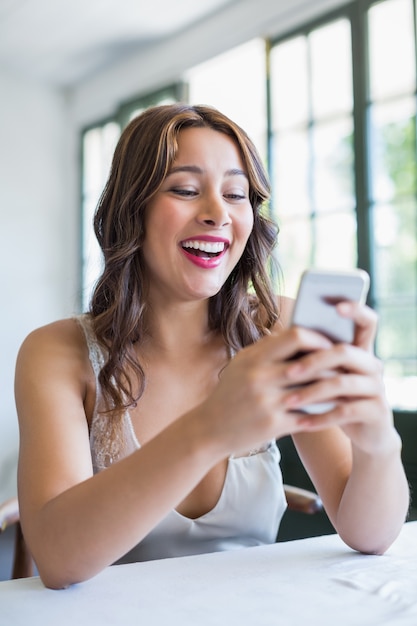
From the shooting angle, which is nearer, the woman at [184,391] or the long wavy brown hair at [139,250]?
the woman at [184,391]

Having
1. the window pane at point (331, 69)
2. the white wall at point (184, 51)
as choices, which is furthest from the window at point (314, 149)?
the white wall at point (184, 51)

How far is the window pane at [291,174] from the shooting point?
3951 mm

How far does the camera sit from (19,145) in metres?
5.51

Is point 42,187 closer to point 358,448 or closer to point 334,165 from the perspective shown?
point 334,165

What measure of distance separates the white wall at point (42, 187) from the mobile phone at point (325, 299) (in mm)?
4239

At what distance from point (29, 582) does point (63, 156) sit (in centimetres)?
522

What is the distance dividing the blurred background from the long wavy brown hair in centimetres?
62

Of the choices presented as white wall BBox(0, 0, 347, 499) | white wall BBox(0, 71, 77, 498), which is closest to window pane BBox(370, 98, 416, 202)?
white wall BBox(0, 0, 347, 499)

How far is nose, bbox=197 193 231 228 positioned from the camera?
1286mm

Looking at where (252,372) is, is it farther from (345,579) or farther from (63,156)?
(63,156)

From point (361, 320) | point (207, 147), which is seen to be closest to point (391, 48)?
point (207, 147)

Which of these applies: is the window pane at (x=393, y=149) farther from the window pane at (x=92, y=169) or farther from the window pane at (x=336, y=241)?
the window pane at (x=92, y=169)

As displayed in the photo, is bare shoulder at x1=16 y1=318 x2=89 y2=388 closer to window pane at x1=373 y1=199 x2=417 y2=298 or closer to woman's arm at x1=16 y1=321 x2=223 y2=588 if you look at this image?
woman's arm at x1=16 y1=321 x2=223 y2=588

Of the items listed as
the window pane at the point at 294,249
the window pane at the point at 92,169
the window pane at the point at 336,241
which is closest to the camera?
the window pane at the point at 336,241
